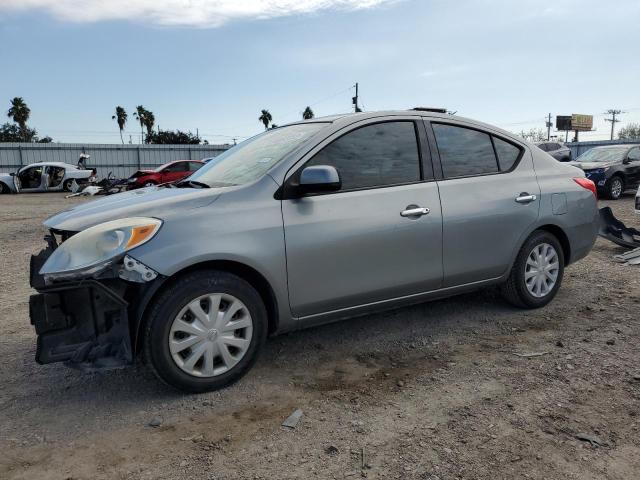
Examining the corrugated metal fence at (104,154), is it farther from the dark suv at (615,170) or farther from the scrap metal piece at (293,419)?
the scrap metal piece at (293,419)

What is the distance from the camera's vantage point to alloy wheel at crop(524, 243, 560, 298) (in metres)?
4.43

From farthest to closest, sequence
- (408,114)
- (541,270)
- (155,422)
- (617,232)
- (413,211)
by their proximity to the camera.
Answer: (617,232)
(541,270)
(408,114)
(413,211)
(155,422)

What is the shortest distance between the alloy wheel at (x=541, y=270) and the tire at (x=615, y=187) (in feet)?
36.9

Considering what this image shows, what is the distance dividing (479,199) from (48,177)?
2377 centimetres

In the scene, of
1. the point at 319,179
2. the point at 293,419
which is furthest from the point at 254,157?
the point at 293,419

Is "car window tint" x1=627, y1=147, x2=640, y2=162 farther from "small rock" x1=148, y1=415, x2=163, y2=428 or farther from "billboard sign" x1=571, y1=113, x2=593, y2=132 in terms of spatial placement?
"billboard sign" x1=571, y1=113, x2=593, y2=132

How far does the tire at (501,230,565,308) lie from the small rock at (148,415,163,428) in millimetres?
3014

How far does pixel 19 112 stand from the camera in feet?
199

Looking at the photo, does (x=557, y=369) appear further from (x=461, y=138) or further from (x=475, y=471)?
(x=461, y=138)

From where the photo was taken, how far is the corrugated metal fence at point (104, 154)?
31875mm

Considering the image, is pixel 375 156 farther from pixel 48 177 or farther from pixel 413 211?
pixel 48 177

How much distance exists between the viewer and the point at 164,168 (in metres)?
21.8

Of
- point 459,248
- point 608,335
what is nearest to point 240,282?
point 459,248

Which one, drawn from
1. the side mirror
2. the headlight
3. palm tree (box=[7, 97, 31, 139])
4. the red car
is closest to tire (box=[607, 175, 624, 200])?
the side mirror
